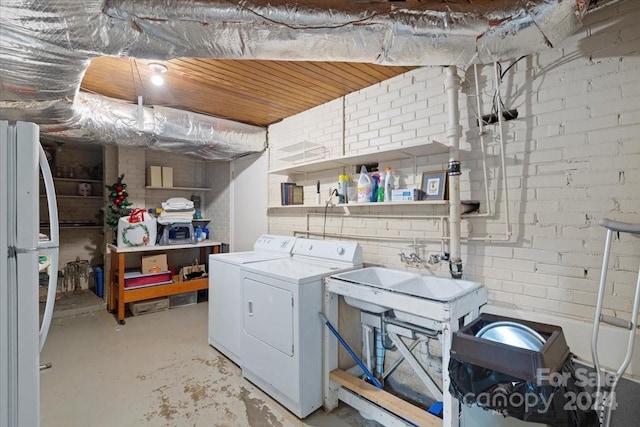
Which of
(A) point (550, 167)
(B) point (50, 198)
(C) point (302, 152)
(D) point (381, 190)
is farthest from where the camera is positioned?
(C) point (302, 152)

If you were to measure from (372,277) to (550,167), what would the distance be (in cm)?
142

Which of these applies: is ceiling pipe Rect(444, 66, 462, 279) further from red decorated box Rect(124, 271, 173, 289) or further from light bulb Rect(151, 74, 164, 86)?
red decorated box Rect(124, 271, 173, 289)

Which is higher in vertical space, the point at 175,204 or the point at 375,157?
the point at 375,157

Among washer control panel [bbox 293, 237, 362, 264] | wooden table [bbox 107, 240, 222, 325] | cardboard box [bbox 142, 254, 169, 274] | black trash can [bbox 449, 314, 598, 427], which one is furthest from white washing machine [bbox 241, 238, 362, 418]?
cardboard box [bbox 142, 254, 169, 274]

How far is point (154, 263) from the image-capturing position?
4.06m

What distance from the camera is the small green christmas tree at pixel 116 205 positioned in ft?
13.1

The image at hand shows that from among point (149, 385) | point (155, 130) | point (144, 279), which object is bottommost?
point (149, 385)

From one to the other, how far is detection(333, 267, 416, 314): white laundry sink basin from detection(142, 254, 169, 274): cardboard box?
299cm

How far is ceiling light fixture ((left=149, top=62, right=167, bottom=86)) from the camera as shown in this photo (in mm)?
2307

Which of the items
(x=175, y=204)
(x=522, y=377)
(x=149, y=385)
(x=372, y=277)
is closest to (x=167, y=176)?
(x=175, y=204)

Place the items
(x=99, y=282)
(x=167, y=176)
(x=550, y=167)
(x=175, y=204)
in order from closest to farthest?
(x=550, y=167), (x=175, y=204), (x=99, y=282), (x=167, y=176)

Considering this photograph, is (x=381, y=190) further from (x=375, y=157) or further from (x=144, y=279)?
(x=144, y=279)

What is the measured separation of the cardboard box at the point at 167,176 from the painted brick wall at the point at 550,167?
3.65m

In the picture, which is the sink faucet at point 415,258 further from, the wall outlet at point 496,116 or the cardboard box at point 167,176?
the cardboard box at point 167,176
